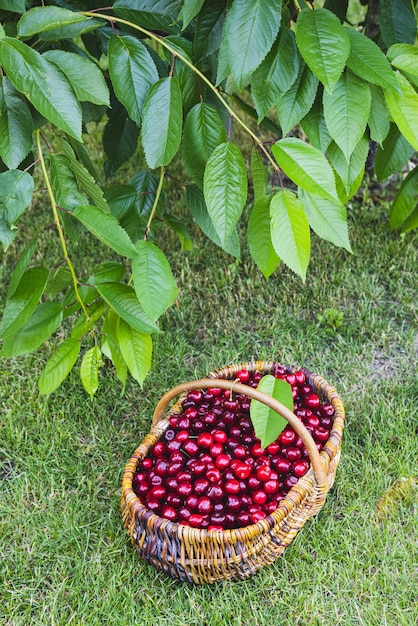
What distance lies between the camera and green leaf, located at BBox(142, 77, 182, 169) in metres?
1.38

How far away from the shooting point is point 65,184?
1477 mm

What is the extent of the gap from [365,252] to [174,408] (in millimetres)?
1246

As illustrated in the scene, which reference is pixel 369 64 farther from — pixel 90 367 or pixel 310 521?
pixel 310 521

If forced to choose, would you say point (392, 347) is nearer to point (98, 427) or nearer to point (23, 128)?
point (98, 427)

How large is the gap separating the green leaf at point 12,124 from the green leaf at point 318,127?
22.2 inches

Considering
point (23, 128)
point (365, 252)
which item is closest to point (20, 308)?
point (23, 128)

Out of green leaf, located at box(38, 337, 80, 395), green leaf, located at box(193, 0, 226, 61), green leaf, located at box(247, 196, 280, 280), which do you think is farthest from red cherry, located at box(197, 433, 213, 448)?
green leaf, located at box(193, 0, 226, 61)

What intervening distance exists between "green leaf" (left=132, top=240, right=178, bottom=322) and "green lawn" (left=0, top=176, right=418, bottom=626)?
76cm

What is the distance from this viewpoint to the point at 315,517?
1.87 m

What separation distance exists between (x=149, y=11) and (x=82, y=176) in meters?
0.38

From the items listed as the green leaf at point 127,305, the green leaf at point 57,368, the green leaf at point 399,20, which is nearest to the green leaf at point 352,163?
the green leaf at point 127,305

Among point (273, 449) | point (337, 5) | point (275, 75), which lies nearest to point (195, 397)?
point (273, 449)

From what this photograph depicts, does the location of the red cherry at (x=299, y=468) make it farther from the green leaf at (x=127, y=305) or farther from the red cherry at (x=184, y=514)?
the green leaf at (x=127, y=305)

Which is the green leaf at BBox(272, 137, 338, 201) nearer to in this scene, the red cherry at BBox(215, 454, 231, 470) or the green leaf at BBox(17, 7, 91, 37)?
the green leaf at BBox(17, 7, 91, 37)
